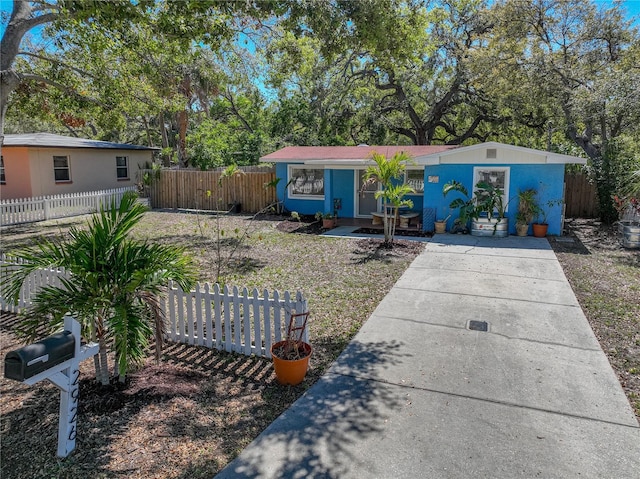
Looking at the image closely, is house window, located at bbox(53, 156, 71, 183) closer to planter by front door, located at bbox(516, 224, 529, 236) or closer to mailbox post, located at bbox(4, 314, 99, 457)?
planter by front door, located at bbox(516, 224, 529, 236)

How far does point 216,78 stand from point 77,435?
19.6m

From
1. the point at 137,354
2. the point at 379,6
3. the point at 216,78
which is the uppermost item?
the point at 216,78

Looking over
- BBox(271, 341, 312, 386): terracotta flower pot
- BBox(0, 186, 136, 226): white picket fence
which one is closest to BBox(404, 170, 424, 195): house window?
BBox(0, 186, 136, 226): white picket fence

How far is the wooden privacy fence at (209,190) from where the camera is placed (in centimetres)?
1869

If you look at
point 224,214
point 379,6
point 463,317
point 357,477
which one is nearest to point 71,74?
point 224,214

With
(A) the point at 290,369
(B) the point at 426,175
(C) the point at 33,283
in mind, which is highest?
(B) the point at 426,175

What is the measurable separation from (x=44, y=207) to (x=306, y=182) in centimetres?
967

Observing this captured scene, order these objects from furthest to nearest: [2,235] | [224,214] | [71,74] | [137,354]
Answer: [224,214]
[2,235]
[71,74]
[137,354]

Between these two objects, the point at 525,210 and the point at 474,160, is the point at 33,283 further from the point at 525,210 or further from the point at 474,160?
the point at 525,210

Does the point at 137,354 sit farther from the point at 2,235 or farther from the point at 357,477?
the point at 2,235

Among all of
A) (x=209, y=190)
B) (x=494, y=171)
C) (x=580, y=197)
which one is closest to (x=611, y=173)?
(x=580, y=197)

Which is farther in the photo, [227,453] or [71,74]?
[71,74]

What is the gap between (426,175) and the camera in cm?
1403

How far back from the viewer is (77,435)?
3.70 meters
